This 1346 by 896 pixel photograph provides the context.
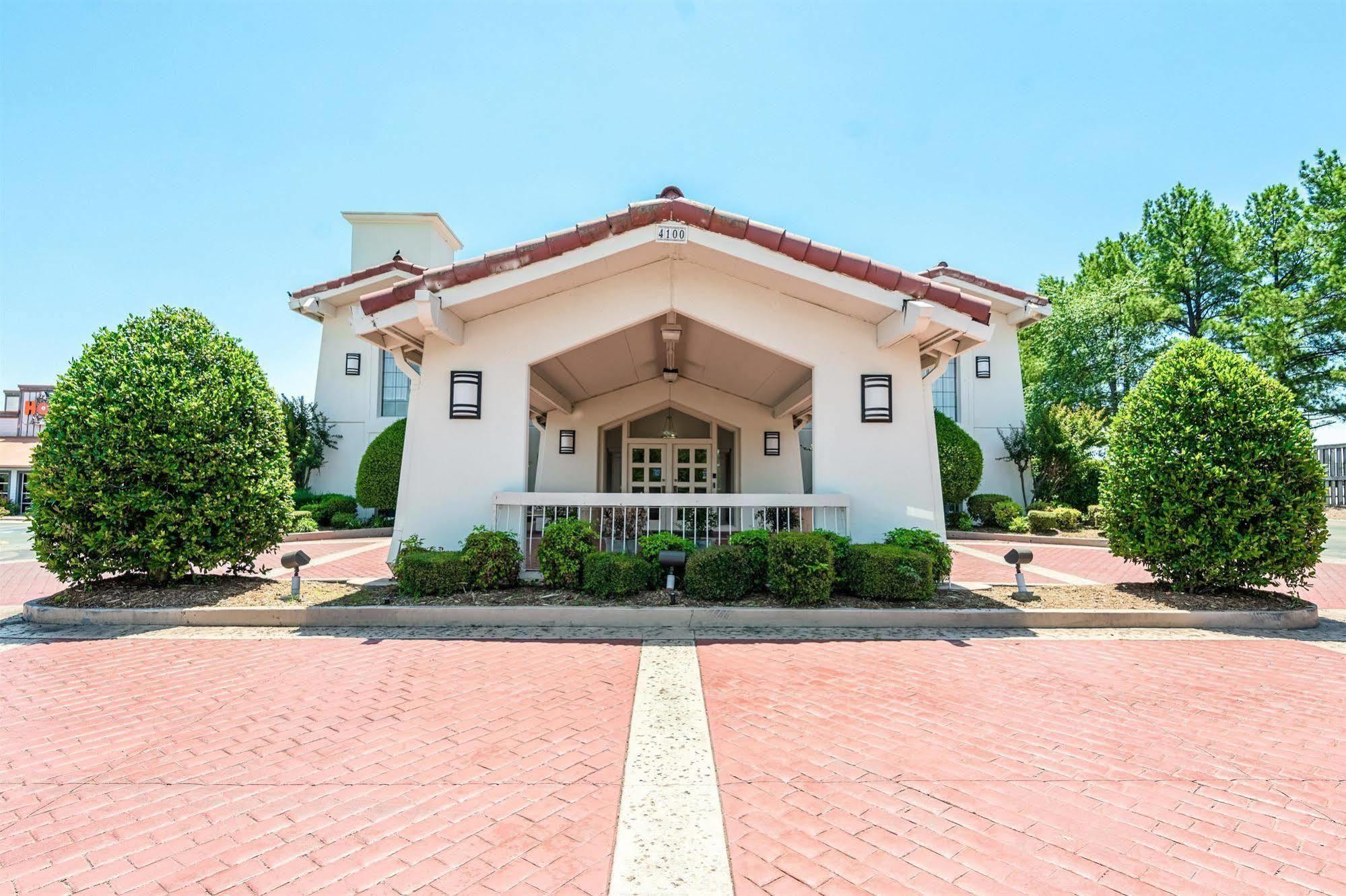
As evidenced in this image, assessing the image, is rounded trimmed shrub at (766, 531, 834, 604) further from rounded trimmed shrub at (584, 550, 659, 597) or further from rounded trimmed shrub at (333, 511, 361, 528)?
rounded trimmed shrub at (333, 511, 361, 528)

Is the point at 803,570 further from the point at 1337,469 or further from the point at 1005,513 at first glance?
the point at 1337,469

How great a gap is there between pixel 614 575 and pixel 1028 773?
14.3ft

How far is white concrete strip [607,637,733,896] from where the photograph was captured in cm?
230

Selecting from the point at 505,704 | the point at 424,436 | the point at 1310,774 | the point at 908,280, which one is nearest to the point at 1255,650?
the point at 1310,774

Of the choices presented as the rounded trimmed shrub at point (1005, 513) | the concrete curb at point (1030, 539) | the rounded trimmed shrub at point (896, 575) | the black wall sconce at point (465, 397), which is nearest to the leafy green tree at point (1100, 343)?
the rounded trimmed shrub at point (1005, 513)

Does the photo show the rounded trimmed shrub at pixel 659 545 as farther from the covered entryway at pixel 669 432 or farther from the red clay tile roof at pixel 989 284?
the red clay tile roof at pixel 989 284

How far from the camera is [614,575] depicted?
6770 mm

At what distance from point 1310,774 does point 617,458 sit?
12.6 metres

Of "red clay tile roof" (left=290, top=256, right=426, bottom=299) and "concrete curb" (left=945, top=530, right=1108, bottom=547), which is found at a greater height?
"red clay tile roof" (left=290, top=256, right=426, bottom=299)

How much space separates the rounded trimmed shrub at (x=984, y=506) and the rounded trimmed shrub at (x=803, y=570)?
11976 millimetres

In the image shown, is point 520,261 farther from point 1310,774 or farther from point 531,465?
point 531,465

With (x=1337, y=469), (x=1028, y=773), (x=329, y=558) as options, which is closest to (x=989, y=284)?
(x=1337, y=469)

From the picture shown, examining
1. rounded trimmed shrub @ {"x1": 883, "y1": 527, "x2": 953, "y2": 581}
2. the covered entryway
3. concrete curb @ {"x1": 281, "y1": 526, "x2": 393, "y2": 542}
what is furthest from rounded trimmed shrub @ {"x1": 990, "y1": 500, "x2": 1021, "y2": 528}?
concrete curb @ {"x1": 281, "y1": 526, "x2": 393, "y2": 542}

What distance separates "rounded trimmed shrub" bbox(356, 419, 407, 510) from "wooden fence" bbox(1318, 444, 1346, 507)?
30.5 metres
